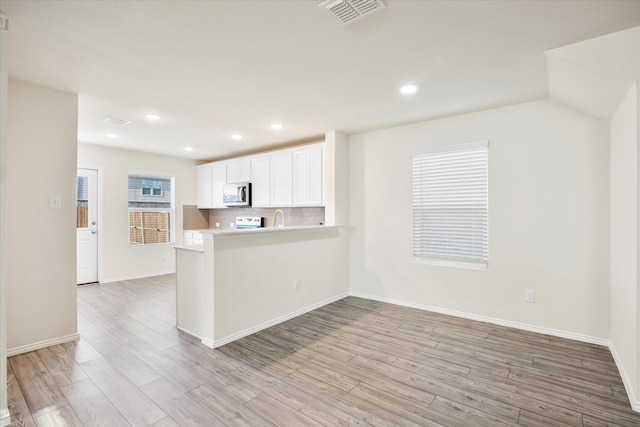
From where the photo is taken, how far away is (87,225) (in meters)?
5.43

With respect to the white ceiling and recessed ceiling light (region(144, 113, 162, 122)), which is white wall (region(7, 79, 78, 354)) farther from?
recessed ceiling light (region(144, 113, 162, 122))

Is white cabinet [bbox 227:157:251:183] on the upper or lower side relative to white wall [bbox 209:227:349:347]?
upper

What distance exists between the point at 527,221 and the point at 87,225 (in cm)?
670

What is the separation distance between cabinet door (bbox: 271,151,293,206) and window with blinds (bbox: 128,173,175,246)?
2.66 meters

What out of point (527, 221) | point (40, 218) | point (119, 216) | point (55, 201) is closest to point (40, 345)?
point (40, 218)

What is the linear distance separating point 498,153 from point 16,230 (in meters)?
4.81

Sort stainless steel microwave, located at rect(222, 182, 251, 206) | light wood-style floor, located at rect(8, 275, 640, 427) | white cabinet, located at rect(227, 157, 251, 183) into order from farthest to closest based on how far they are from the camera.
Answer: white cabinet, located at rect(227, 157, 251, 183) → stainless steel microwave, located at rect(222, 182, 251, 206) → light wood-style floor, located at rect(8, 275, 640, 427)

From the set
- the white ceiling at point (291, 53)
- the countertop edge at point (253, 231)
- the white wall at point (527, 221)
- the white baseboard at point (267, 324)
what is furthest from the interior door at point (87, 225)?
the white wall at point (527, 221)

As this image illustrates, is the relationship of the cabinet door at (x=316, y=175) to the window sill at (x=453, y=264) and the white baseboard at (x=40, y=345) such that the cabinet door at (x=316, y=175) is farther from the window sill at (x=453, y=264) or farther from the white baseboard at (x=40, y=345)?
the white baseboard at (x=40, y=345)

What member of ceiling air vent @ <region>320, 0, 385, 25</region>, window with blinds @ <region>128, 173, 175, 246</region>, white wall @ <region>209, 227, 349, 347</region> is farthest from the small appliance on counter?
ceiling air vent @ <region>320, 0, 385, 25</region>

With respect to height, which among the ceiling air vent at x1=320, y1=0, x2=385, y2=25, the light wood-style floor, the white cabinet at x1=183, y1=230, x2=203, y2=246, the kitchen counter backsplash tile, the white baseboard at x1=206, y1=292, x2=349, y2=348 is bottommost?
the light wood-style floor

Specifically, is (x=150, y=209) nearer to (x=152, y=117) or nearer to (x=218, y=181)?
(x=218, y=181)

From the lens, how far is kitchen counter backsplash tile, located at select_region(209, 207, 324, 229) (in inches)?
206

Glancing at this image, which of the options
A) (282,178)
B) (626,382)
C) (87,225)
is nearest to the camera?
(626,382)
